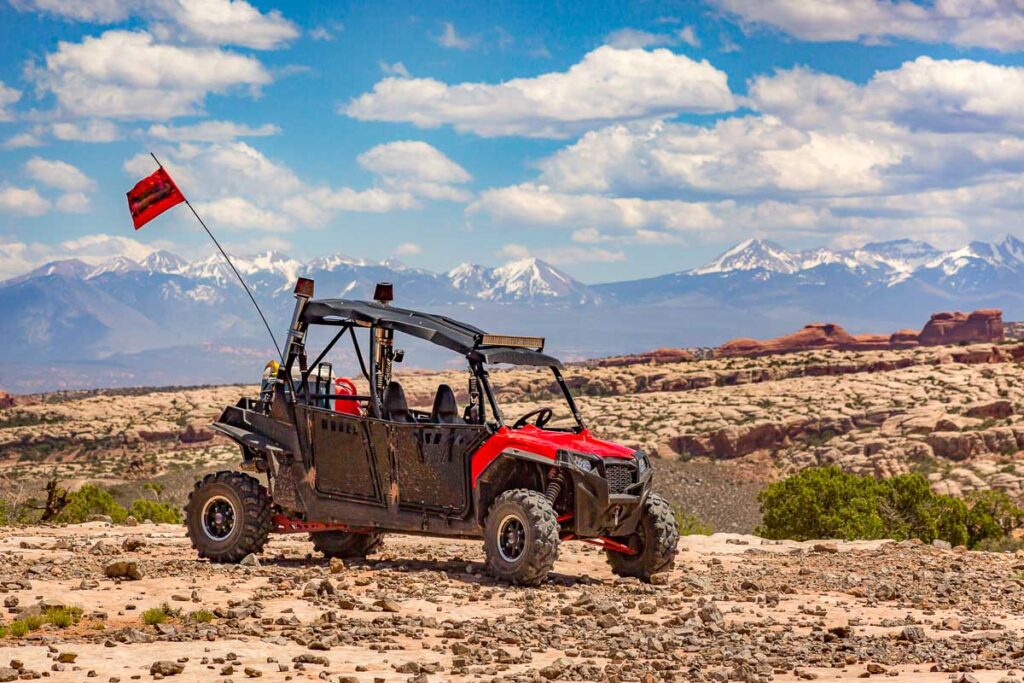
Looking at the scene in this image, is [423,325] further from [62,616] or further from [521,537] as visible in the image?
[62,616]

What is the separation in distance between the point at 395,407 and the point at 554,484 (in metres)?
2.32

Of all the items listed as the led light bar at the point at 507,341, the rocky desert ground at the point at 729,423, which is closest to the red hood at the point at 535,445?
the led light bar at the point at 507,341

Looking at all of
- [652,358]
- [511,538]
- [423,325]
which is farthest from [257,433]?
[652,358]

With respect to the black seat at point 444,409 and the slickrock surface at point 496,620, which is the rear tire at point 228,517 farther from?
the black seat at point 444,409

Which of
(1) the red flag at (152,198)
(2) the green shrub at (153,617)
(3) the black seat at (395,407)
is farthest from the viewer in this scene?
(1) the red flag at (152,198)

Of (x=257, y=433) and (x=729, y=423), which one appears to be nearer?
(x=257, y=433)

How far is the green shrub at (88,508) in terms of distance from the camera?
3138 cm

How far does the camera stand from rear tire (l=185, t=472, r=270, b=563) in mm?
17469

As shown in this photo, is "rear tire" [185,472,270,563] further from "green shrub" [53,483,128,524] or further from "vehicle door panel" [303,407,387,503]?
"green shrub" [53,483,128,524]

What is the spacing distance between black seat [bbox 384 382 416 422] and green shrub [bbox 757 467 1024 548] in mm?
15644

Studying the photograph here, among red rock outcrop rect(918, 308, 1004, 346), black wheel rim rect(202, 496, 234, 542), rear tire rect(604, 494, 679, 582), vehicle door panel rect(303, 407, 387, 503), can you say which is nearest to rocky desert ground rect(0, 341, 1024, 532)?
rear tire rect(604, 494, 679, 582)

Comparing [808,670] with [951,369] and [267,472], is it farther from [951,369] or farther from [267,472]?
[951,369]

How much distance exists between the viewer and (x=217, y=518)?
700 inches

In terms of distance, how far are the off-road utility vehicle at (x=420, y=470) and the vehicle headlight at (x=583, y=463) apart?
0.02 metres
